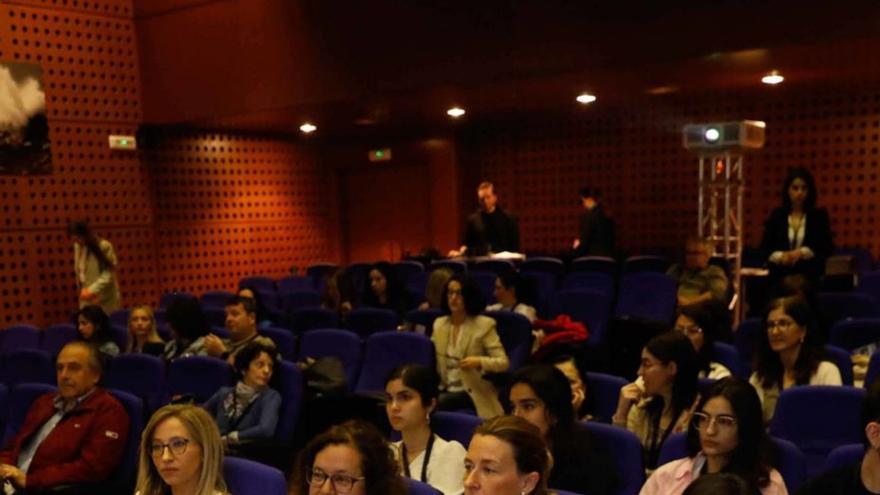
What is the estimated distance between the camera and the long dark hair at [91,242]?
8.60 m

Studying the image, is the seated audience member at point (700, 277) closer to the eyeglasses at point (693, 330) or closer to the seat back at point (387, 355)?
the eyeglasses at point (693, 330)

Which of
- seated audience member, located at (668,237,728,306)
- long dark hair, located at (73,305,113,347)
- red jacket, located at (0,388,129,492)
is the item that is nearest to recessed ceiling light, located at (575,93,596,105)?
seated audience member, located at (668,237,728,306)

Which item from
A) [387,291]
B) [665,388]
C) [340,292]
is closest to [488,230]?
[387,291]

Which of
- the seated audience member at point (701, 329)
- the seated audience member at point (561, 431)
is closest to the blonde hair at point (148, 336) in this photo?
the seated audience member at point (561, 431)

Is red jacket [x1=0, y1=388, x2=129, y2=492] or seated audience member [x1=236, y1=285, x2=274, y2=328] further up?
seated audience member [x1=236, y1=285, x2=274, y2=328]

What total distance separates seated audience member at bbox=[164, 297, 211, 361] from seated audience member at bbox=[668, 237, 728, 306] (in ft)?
11.6

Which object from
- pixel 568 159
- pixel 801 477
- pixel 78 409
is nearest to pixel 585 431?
pixel 801 477

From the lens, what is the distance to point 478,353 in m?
5.00

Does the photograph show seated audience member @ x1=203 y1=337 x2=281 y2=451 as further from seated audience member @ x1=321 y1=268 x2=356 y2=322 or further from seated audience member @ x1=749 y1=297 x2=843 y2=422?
seated audience member @ x1=321 y1=268 x2=356 y2=322

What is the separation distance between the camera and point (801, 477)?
272 centimetres

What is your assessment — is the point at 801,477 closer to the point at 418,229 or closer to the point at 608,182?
the point at 608,182

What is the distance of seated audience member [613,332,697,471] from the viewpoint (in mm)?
3422

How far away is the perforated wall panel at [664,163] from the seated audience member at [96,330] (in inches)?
275

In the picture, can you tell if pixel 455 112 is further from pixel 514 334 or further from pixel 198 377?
pixel 198 377
